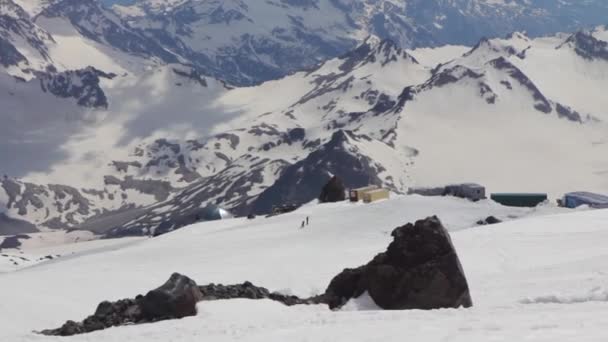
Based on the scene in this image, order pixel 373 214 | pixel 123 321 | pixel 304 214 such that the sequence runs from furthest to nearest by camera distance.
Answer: pixel 304 214 < pixel 373 214 < pixel 123 321

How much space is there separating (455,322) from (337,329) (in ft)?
12.9

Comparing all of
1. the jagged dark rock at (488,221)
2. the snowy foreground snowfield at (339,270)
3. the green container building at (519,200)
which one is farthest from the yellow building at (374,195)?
the jagged dark rock at (488,221)

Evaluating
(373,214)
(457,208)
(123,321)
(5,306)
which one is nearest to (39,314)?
(5,306)

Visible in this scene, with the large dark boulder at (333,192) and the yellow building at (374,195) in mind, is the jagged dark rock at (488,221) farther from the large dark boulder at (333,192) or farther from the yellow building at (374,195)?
the large dark boulder at (333,192)

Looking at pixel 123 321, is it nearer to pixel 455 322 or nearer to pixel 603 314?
pixel 455 322

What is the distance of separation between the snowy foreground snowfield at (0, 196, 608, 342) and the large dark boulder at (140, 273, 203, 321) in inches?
28.2

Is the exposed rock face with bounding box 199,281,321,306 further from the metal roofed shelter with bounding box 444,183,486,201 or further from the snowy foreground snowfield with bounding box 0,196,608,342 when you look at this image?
the metal roofed shelter with bounding box 444,183,486,201

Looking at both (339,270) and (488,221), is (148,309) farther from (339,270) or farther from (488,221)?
(488,221)

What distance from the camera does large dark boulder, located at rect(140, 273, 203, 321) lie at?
118ft

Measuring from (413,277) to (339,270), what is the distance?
17.7 meters

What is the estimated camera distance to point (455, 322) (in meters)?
27.6

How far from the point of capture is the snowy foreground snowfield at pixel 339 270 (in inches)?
1083

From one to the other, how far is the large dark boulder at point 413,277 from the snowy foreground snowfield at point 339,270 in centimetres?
104

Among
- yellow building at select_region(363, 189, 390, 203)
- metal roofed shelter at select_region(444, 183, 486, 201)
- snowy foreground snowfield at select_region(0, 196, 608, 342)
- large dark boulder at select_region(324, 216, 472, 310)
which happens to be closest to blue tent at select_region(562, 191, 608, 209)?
metal roofed shelter at select_region(444, 183, 486, 201)
